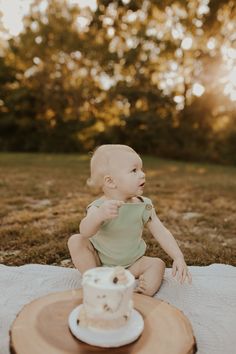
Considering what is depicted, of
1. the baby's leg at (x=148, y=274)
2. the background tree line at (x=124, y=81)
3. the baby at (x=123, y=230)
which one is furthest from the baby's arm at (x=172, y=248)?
the background tree line at (x=124, y=81)

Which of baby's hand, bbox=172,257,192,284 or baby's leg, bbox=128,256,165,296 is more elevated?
baby's hand, bbox=172,257,192,284

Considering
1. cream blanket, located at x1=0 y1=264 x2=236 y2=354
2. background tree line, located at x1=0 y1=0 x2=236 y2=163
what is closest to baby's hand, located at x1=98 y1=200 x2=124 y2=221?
cream blanket, located at x1=0 y1=264 x2=236 y2=354

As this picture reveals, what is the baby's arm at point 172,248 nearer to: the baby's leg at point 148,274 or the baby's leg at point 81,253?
the baby's leg at point 148,274

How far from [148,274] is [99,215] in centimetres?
67

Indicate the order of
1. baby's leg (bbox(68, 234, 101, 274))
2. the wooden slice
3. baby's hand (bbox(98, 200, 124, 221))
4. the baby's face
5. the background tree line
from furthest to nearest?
the background tree line
baby's leg (bbox(68, 234, 101, 274))
the baby's face
baby's hand (bbox(98, 200, 124, 221))
the wooden slice

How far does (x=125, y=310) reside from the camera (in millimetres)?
1872

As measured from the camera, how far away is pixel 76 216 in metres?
5.58

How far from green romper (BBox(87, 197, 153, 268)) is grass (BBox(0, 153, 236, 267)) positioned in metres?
0.93

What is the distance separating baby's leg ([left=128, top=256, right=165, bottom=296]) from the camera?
2.90 metres

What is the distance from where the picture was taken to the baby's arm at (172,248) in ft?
9.16

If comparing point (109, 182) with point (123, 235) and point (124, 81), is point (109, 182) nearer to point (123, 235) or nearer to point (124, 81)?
point (123, 235)

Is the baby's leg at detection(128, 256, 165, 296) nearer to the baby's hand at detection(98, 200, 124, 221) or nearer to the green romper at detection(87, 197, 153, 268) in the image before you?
the green romper at detection(87, 197, 153, 268)

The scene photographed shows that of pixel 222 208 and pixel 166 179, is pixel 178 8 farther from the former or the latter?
pixel 222 208

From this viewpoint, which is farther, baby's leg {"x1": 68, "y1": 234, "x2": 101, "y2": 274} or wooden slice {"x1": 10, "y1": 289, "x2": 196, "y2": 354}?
baby's leg {"x1": 68, "y1": 234, "x2": 101, "y2": 274}
